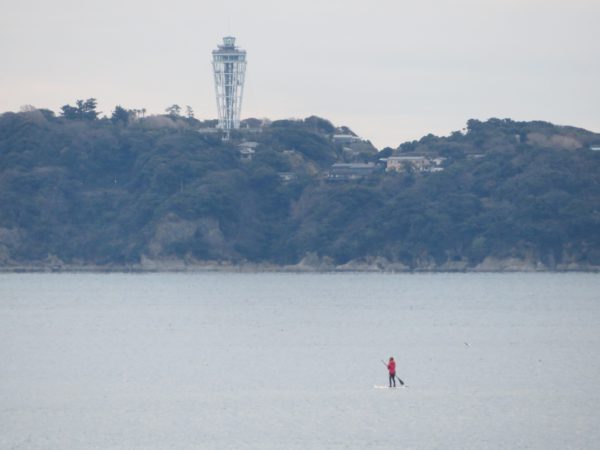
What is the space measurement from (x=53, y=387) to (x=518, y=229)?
98930 mm

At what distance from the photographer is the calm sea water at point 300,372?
41.8 meters

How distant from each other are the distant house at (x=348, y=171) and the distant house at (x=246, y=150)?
11404mm

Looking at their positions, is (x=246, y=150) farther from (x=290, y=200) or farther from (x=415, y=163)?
(x=415, y=163)

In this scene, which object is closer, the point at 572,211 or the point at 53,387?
the point at 53,387

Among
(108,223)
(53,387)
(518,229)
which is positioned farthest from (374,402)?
(108,223)

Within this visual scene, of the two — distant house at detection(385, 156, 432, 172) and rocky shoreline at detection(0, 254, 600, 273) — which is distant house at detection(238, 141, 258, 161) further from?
rocky shoreline at detection(0, 254, 600, 273)

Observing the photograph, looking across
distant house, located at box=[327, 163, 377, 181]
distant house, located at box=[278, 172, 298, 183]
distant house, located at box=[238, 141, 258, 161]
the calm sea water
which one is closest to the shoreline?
distant house, located at box=[278, 172, 298, 183]

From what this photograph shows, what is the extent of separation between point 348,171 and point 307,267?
1717cm

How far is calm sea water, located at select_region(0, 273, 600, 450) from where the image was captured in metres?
41.8

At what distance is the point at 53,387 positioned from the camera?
52.8m

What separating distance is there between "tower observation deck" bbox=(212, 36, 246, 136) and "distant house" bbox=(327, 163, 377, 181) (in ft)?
92.5

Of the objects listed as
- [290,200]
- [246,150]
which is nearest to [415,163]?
[290,200]

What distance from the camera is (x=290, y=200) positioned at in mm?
164375

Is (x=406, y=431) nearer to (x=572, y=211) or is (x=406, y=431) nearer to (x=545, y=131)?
(x=572, y=211)
